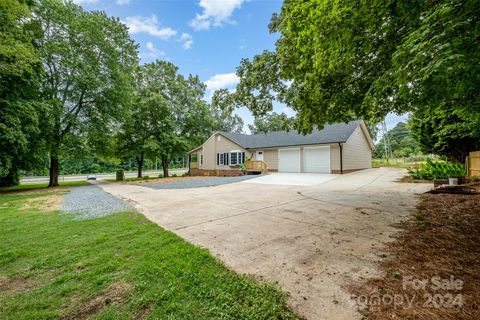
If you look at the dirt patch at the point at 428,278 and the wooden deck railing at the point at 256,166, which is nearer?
the dirt patch at the point at 428,278

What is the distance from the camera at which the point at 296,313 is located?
1990 mm

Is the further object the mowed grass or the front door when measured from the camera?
the front door

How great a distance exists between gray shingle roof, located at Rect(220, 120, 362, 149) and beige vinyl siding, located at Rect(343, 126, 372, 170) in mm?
795

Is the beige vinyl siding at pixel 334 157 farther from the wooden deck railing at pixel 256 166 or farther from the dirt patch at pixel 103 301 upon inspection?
the dirt patch at pixel 103 301

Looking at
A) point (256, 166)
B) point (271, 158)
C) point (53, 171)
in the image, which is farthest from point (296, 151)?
point (53, 171)

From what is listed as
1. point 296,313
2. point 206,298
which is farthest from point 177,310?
point 296,313

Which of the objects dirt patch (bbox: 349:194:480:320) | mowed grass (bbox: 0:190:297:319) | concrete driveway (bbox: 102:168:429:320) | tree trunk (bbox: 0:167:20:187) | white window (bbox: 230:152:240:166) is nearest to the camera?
dirt patch (bbox: 349:194:480:320)

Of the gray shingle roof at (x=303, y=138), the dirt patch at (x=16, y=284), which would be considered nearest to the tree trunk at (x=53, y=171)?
the gray shingle roof at (x=303, y=138)

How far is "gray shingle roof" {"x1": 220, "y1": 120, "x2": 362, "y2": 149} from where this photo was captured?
17455 millimetres

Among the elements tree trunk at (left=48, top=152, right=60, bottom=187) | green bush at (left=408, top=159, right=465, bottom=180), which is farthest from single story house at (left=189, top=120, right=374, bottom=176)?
tree trunk at (left=48, top=152, right=60, bottom=187)

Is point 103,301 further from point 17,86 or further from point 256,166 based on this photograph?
point 256,166

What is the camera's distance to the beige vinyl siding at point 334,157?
16967 millimetres

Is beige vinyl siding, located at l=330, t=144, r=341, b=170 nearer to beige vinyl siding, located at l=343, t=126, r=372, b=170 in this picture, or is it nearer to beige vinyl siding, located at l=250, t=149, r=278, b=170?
beige vinyl siding, located at l=343, t=126, r=372, b=170

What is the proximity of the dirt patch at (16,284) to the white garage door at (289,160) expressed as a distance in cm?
1819
